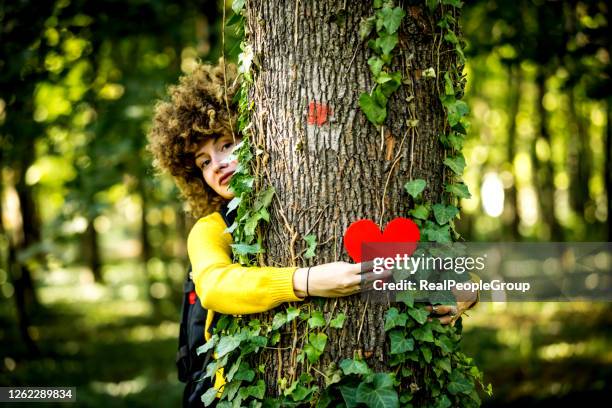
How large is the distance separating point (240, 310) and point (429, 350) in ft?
2.38

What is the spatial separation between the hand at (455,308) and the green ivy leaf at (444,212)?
291 millimetres

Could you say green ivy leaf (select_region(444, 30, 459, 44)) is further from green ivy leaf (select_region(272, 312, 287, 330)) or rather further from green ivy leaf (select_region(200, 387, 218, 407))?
green ivy leaf (select_region(200, 387, 218, 407))

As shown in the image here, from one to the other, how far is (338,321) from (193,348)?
86 cm

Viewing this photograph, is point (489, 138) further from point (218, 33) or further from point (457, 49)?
point (457, 49)

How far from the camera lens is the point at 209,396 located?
233cm

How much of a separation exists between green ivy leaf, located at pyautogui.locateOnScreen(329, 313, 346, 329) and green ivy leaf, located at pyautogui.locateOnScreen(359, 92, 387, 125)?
2.38 ft

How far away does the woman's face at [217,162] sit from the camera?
274cm

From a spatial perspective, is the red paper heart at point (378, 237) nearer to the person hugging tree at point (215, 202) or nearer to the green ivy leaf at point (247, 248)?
the person hugging tree at point (215, 202)

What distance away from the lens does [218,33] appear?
617cm

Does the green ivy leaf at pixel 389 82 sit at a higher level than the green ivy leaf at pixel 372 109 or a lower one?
higher

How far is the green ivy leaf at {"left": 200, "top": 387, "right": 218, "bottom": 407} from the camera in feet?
7.57

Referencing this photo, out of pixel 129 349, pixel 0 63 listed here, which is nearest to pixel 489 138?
pixel 129 349

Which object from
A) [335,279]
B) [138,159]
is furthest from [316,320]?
[138,159]

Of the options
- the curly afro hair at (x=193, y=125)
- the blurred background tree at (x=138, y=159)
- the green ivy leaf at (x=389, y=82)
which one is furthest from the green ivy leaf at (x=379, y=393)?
the blurred background tree at (x=138, y=159)
